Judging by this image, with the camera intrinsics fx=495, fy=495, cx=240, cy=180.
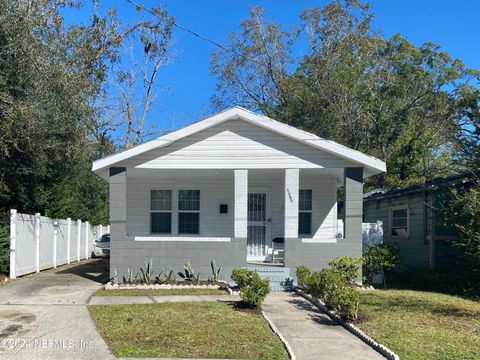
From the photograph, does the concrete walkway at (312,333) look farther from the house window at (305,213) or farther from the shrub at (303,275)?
the house window at (305,213)

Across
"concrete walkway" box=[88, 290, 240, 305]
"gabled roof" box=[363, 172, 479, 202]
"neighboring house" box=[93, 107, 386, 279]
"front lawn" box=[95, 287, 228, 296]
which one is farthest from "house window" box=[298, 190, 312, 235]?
"concrete walkway" box=[88, 290, 240, 305]

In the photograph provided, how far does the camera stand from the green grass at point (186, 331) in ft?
21.9

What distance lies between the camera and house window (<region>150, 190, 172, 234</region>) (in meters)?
15.5

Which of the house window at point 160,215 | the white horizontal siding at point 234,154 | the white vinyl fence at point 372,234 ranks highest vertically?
the white horizontal siding at point 234,154

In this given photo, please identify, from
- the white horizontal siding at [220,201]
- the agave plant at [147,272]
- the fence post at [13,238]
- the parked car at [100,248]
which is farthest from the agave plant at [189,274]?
the parked car at [100,248]

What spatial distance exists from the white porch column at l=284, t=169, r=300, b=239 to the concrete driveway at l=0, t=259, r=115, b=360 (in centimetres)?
529

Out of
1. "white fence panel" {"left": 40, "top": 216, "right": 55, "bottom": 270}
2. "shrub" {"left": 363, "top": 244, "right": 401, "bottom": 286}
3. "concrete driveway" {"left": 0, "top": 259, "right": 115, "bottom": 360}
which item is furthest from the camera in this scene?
"white fence panel" {"left": 40, "top": 216, "right": 55, "bottom": 270}

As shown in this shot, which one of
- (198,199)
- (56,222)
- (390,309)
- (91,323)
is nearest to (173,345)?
(91,323)

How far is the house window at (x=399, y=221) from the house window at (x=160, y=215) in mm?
7567

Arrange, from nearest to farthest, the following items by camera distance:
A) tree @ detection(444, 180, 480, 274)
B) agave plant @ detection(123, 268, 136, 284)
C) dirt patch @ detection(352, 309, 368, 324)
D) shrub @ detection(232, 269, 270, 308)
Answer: dirt patch @ detection(352, 309, 368, 324) → shrub @ detection(232, 269, 270, 308) → tree @ detection(444, 180, 480, 274) → agave plant @ detection(123, 268, 136, 284)

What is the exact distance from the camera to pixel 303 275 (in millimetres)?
11781

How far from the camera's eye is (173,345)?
6941mm

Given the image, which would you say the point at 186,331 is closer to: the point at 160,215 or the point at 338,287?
the point at 338,287

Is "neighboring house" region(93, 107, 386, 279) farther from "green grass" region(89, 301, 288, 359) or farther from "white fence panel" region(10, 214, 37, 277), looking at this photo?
"green grass" region(89, 301, 288, 359)
